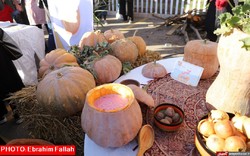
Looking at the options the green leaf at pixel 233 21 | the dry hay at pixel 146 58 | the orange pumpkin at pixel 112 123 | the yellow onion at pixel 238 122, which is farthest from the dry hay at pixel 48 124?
the green leaf at pixel 233 21

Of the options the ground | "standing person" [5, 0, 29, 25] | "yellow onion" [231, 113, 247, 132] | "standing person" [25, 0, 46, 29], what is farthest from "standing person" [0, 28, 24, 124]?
the ground

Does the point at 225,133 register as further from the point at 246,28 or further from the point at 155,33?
the point at 155,33

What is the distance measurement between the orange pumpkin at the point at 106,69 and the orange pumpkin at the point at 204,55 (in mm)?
572

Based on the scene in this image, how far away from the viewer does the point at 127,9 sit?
6.50 m

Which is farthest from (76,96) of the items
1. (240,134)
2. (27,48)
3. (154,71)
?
(27,48)

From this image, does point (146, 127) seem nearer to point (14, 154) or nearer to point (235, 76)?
point (235, 76)

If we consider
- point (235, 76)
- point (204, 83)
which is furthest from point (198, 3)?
point (235, 76)

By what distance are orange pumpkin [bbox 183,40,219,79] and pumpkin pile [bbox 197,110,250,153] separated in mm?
649

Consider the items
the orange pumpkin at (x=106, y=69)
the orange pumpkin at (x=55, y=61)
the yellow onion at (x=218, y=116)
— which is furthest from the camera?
the orange pumpkin at (x=55, y=61)

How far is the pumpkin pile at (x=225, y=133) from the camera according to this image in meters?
0.75

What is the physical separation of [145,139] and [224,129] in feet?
1.23

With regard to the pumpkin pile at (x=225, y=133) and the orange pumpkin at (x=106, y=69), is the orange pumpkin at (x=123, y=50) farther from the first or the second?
the pumpkin pile at (x=225, y=133)

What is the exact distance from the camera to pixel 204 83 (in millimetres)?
1507

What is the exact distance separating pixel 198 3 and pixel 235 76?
598 centimetres
